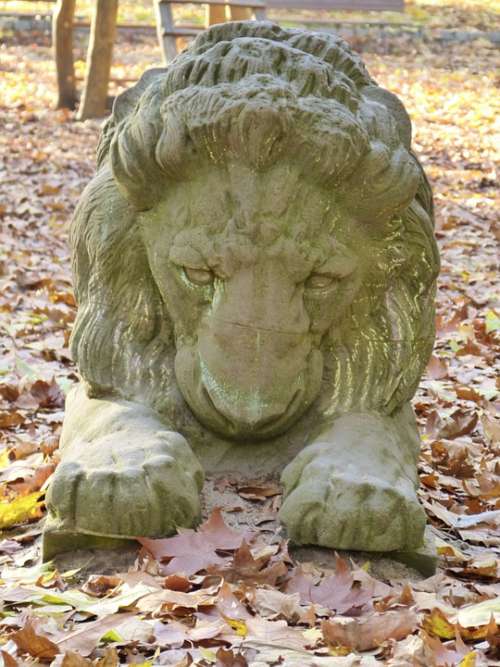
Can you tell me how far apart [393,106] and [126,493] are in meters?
1.45

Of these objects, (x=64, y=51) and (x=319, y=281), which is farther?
(x=64, y=51)

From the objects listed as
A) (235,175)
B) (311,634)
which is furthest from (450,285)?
(311,634)

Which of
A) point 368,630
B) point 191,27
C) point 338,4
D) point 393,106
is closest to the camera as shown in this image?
point 368,630

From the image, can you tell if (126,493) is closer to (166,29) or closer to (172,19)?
(166,29)

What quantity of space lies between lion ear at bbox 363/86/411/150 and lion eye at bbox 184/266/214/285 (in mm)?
744

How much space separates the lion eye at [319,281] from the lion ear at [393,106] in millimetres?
513

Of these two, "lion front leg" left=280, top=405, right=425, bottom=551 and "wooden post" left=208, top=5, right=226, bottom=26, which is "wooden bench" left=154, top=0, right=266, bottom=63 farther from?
"lion front leg" left=280, top=405, right=425, bottom=551

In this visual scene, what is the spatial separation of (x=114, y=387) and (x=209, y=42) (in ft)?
3.78

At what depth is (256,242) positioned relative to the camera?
11.2 feet

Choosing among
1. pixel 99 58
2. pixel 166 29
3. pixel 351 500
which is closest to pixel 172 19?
pixel 166 29

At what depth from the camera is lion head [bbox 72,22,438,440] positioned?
3.38 metres

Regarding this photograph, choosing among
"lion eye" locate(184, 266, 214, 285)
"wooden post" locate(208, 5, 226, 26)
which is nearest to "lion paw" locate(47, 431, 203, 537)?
"lion eye" locate(184, 266, 214, 285)

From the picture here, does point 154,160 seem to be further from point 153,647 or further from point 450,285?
point 450,285

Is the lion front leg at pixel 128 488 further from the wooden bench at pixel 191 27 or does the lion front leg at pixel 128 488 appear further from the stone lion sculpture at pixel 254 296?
the wooden bench at pixel 191 27
